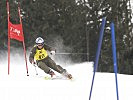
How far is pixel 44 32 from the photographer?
30.3m

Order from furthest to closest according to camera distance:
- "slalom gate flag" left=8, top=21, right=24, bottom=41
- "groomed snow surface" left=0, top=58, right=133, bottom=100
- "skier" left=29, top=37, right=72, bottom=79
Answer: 1. "slalom gate flag" left=8, top=21, right=24, bottom=41
2. "skier" left=29, top=37, right=72, bottom=79
3. "groomed snow surface" left=0, top=58, right=133, bottom=100

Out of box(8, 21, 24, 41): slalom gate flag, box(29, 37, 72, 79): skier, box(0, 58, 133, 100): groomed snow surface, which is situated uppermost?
box(8, 21, 24, 41): slalom gate flag

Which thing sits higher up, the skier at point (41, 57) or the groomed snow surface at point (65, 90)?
the skier at point (41, 57)

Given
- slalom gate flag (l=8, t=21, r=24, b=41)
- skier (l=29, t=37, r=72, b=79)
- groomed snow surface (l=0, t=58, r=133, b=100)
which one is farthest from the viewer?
slalom gate flag (l=8, t=21, r=24, b=41)

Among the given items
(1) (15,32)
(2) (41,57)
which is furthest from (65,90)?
(1) (15,32)

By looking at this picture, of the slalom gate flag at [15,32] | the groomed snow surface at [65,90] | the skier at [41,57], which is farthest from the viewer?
the slalom gate flag at [15,32]

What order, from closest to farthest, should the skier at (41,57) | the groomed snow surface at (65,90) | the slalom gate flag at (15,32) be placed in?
the groomed snow surface at (65,90)
the skier at (41,57)
the slalom gate flag at (15,32)

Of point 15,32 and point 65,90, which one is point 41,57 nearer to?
point 15,32

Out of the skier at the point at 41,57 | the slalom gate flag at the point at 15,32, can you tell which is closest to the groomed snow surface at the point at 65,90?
the skier at the point at 41,57

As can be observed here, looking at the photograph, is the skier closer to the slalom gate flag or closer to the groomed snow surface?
the slalom gate flag

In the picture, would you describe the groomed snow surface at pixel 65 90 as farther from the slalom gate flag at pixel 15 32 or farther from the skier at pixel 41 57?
the slalom gate flag at pixel 15 32

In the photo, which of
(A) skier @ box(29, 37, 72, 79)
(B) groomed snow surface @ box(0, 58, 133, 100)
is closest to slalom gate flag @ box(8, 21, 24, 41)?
(A) skier @ box(29, 37, 72, 79)

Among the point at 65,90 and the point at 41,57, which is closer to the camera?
the point at 65,90

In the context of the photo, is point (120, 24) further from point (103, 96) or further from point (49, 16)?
point (103, 96)
